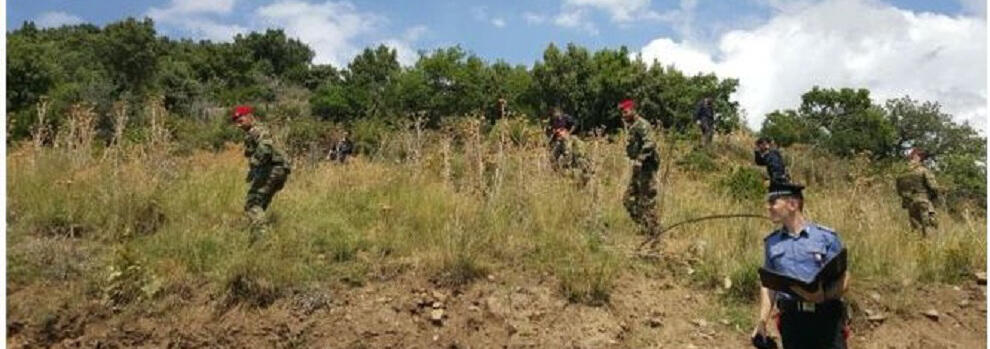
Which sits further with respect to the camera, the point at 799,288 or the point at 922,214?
the point at 922,214

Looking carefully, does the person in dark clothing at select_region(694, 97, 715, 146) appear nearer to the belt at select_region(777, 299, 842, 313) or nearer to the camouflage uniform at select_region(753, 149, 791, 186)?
the camouflage uniform at select_region(753, 149, 791, 186)

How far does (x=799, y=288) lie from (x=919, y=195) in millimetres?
6481

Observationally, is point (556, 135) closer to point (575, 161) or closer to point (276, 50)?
point (575, 161)

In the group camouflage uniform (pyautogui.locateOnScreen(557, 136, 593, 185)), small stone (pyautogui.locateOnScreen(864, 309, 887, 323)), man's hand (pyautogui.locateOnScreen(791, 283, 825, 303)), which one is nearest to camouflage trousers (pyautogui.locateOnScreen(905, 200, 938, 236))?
small stone (pyautogui.locateOnScreen(864, 309, 887, 323))

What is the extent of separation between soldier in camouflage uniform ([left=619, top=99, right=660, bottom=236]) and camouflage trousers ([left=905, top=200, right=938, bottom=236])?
327 centimetres

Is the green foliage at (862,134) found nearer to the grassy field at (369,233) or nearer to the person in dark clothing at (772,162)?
the person in dark clothing at (772,162)

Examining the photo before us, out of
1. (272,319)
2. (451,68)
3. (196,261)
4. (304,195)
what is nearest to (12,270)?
(196,261)

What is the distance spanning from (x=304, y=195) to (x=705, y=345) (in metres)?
3.97

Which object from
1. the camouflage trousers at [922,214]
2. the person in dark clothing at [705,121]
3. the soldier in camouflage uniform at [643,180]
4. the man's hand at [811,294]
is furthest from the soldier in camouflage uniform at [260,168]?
the person in dark clothing at [705,121]

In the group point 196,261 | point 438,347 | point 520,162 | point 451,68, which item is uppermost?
point 451,68

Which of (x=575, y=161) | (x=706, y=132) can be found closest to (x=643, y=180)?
(x=575, y=161)

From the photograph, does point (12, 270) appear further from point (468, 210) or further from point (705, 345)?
point (705, 345)

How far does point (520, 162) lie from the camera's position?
8.50 metres

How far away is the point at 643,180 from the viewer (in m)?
8.58
